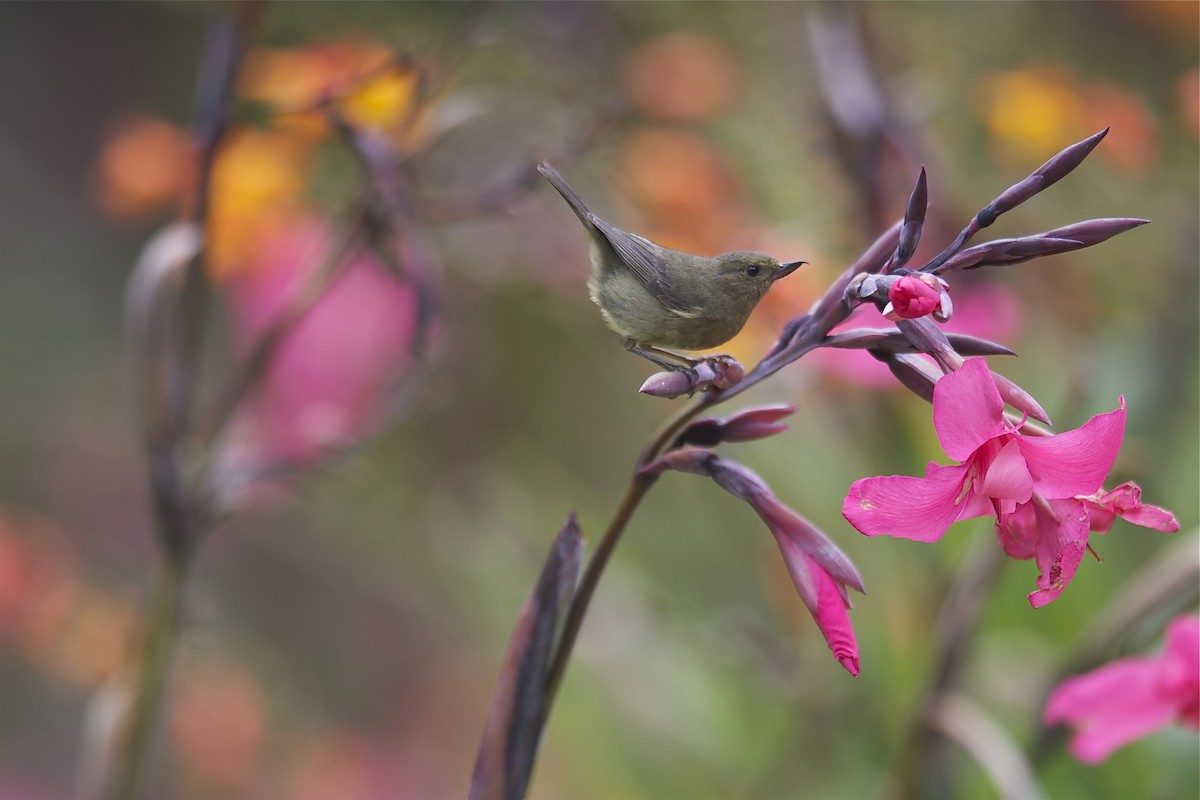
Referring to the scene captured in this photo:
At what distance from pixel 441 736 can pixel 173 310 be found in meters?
1.11

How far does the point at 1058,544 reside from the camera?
32 cm

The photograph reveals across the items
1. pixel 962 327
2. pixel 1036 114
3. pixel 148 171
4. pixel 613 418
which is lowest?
pixel 962 327

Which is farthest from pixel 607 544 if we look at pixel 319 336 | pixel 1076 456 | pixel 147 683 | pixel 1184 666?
pixel 319 336

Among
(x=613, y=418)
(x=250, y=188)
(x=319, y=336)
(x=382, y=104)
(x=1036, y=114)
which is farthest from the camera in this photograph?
(x=613, y=418)

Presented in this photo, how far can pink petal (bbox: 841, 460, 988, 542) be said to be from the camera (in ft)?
0.98

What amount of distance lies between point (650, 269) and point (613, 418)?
1440 millimetres

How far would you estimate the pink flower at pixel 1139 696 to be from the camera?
46cm

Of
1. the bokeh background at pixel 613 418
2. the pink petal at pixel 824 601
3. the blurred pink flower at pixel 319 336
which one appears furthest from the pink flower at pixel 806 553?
the blurred pink flower at pixel 319 336

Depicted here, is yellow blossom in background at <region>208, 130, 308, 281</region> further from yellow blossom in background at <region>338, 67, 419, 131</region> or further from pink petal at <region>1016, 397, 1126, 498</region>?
pink petal at <region>1016, 397, 1126, 498</region>

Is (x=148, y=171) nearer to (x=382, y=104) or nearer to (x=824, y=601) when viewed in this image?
(x=382, y=104)

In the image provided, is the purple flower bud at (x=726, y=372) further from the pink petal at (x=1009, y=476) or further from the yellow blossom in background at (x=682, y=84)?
the yellow blossom in background at (x=682, y=84)

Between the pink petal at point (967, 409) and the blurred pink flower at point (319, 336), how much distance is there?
765 millimetres

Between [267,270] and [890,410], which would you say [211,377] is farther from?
[890,410]

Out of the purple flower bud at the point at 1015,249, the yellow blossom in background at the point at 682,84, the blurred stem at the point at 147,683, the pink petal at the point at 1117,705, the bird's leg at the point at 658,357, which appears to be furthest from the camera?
the yellow blossom in background at the point at 682,84
